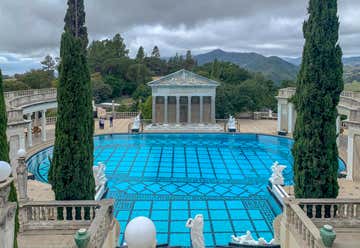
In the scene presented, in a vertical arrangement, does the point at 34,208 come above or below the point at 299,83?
below

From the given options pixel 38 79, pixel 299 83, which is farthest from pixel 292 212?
pixel 38 79

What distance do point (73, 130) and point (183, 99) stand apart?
28.2 metres

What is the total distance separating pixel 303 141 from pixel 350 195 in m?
6.15

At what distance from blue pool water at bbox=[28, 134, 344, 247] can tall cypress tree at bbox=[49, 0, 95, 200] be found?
142 inches

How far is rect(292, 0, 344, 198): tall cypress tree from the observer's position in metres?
10.5

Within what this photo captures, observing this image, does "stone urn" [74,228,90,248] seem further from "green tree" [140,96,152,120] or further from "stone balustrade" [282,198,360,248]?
"green tree" [140,96,152,120]

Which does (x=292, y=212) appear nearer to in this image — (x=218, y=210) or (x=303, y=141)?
(x=303, y=141)

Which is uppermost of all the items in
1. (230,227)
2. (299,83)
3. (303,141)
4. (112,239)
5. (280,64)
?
(280,64)

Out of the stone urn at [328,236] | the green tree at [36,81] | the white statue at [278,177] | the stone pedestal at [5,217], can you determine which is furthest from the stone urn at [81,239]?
the green tree at [36,81]

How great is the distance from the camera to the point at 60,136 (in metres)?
10.7

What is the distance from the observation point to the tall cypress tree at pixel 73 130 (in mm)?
10562

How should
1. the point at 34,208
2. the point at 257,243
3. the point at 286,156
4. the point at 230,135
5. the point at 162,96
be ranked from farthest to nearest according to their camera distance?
1. the point at 162,96
2. the point at 230,135
3. the point at 286,156
4. the point at 257,243
5. the point at 34,208

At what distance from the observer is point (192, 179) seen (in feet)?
65.2

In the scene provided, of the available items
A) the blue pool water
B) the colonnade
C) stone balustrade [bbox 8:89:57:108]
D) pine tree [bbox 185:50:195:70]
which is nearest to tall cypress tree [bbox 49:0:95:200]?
the blue pool water
